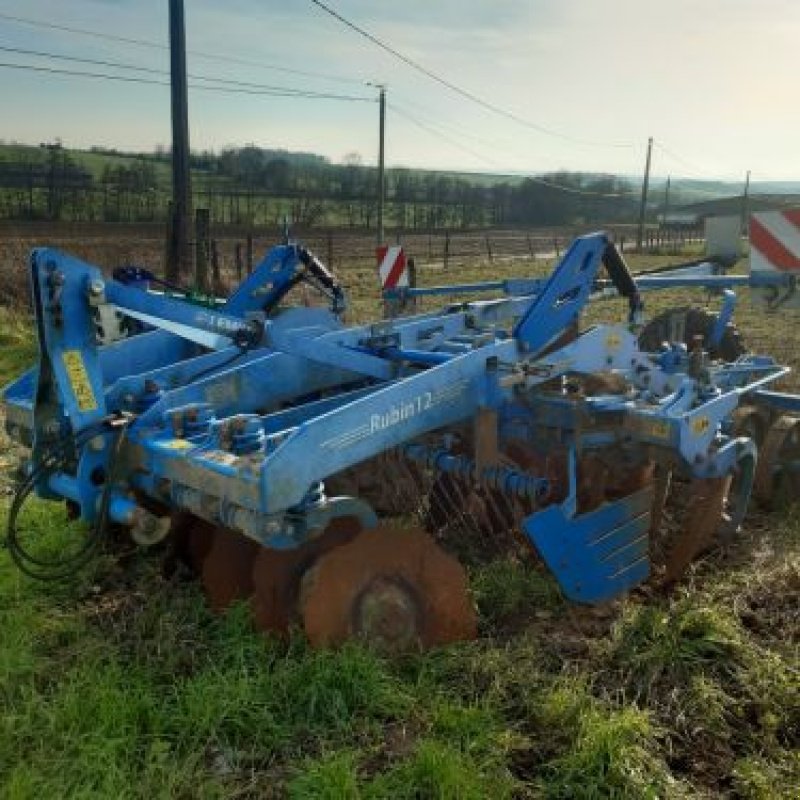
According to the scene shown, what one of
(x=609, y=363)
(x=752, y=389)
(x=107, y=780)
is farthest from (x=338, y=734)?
(x=752, y=389)

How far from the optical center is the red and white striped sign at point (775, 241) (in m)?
5.85

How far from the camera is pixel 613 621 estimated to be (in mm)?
3918

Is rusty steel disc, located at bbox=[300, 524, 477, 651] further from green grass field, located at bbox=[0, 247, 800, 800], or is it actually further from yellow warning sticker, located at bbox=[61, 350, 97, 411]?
yellow warning sticker, located at bbox=[61, 350, 97, 411]

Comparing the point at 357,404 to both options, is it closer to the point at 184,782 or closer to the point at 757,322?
the point at 184,782

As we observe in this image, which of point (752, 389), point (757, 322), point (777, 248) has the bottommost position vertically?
point (757, 322)

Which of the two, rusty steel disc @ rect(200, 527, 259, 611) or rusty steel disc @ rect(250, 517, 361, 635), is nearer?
rusty steel disc @ rect(250, 517, 361, 635)

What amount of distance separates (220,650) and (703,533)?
2.42m

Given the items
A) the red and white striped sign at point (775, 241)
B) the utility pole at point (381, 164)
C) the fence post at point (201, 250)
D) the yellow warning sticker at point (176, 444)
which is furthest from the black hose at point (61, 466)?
the utility pole at point (381, 164)

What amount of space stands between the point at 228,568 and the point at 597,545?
1682 millimetres

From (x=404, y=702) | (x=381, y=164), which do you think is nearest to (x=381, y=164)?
(x=381, y=164)

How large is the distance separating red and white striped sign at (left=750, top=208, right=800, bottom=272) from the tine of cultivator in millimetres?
2577

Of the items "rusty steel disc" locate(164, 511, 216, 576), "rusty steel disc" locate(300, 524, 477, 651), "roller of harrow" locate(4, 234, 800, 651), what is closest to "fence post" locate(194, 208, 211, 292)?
"roller of harrow" locate(4, 234, 800, 651)

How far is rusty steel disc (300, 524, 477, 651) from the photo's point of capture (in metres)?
3.33

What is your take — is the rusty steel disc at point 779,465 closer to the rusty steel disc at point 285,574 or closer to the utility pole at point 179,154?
the rusty steel disc at point 285,574
